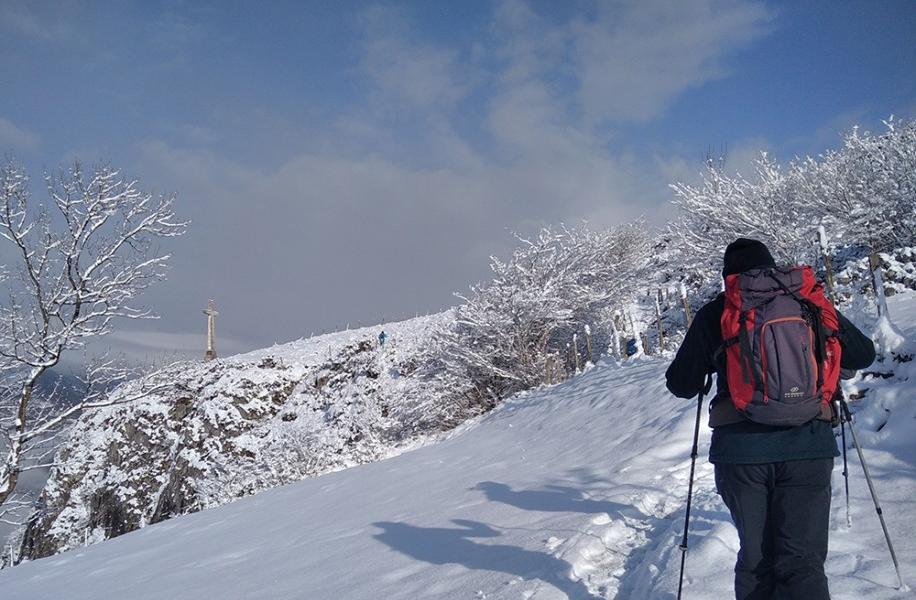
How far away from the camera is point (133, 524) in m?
23.9

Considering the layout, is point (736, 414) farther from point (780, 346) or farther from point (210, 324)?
point (210, 324)

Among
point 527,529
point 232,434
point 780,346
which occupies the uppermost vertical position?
point 780,346

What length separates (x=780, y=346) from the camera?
2.40 meters

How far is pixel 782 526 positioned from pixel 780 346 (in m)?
0.76

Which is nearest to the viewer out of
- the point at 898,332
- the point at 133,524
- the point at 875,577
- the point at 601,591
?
the point at 875,577

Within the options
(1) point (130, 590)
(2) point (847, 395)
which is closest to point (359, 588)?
(1) point (130, 590)

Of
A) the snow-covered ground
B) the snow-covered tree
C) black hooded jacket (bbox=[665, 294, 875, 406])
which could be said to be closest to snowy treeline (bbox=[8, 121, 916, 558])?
the snow-covered tree

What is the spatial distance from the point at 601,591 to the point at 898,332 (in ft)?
12.9

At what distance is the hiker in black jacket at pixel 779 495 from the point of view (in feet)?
7.81

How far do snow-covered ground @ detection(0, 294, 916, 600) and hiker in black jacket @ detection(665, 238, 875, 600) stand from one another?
3.14 feet

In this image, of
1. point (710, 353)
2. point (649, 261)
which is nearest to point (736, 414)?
point (710, 353)

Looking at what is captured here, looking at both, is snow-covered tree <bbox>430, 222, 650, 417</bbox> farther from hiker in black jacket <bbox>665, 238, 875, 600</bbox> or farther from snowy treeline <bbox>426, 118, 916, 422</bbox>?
hiker in black jacket <bbox>665, 238, 875, 600</bbox>

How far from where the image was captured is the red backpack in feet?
7.86

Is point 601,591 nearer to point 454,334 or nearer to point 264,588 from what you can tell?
point 264,588
